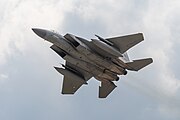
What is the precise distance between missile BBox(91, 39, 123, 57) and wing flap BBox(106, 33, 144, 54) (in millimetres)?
1512

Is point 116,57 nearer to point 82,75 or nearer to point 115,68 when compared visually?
point 115,68

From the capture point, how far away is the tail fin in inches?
3452

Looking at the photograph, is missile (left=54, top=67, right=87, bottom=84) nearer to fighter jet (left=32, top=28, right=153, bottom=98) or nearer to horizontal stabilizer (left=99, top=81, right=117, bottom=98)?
fighter jet (left=32, top=28, right=153, bottom=98)

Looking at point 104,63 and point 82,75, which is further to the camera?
point 82,75

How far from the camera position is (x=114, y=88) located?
93.6 metres

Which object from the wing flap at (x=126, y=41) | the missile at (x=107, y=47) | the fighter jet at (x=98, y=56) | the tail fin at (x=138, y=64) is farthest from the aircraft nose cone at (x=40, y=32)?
the tail fin at (x=138, y=64)

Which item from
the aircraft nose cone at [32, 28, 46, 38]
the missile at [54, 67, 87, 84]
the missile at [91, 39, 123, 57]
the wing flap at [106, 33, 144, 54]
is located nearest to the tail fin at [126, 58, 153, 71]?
the wing flap at [106, 33, 144, 54]

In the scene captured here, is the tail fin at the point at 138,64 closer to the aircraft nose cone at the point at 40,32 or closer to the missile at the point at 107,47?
the missile at the point at 107,47

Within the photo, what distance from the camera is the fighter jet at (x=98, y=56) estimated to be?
279 feet

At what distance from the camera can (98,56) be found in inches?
3435

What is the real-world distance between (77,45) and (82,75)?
10.7m

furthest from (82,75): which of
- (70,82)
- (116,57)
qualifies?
(116,57)

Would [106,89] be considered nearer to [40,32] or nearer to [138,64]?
[138,64]

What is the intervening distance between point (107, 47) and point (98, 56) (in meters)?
2.47
